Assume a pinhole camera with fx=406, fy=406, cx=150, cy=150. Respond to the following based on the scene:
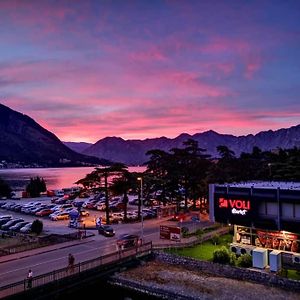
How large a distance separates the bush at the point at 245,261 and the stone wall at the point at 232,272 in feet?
6.96

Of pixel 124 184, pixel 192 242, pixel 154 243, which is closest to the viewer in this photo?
pixel 154 243

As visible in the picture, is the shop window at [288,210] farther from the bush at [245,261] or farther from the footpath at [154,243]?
the footpath at [154,243]

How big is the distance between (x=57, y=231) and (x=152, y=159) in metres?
28.5

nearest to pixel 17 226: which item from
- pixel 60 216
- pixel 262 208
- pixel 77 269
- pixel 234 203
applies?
pixel 60 216

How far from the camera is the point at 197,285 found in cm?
3569

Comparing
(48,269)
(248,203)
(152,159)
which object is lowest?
(48,269)

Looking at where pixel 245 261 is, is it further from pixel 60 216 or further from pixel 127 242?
pixel 60 216

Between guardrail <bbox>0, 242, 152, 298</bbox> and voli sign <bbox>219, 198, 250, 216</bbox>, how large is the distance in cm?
931

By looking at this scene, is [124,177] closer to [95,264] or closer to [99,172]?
[99,172]

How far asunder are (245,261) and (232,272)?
2.37 metres

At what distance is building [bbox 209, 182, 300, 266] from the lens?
38.3 meters

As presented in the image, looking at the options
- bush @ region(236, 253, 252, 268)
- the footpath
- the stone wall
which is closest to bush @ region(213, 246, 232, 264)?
bush @ region(236, 253, 252, 268)

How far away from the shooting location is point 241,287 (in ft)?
114

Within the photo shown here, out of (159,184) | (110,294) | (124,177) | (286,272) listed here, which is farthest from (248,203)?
(159,184)
